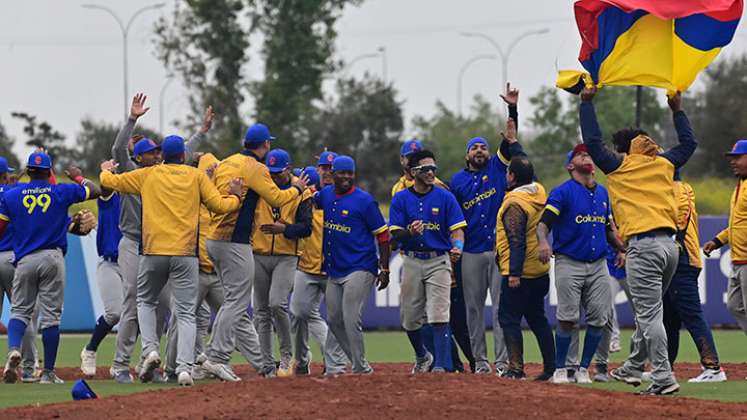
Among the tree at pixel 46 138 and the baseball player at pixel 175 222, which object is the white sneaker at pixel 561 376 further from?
the tree at pixel 46 138

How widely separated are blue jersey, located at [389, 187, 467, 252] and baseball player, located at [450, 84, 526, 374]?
2.50 feet

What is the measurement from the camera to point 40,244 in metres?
14.9

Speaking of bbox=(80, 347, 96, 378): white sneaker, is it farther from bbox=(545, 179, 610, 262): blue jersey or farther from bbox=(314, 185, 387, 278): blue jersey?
bbox=(545, 179, 610, 262): blue jersey

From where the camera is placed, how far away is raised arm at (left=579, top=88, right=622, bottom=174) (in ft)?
39.8

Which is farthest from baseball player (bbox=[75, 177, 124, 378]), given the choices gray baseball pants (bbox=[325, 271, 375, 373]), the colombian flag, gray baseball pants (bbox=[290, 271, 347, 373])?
the colombian flag

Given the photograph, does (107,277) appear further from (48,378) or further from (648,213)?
(648,213)

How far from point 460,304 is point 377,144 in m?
63.7

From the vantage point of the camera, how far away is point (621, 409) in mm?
10875

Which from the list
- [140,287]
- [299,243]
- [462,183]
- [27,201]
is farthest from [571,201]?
[27,201]

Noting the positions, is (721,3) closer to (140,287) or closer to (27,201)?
(140,287)

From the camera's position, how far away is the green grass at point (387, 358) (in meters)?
13.2

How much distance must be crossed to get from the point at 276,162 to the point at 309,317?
185cm

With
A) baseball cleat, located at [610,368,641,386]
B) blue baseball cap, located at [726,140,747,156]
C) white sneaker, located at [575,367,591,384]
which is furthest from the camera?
blue baseball cap, located at [726,140,747,156]

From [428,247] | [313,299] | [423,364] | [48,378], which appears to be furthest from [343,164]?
[48,378]
